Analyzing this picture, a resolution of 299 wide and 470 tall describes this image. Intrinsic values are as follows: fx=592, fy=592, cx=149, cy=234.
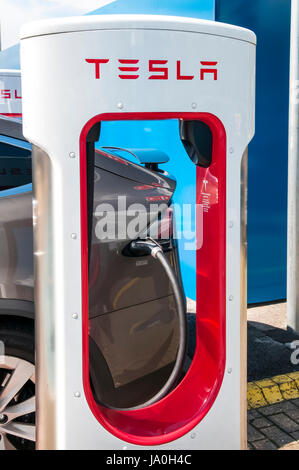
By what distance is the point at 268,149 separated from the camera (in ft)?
16.0

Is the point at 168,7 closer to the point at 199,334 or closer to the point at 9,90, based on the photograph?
the point at 9,90

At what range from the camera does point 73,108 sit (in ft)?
5.95

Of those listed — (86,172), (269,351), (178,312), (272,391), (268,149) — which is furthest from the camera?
(268,149)

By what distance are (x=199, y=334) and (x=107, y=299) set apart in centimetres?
40

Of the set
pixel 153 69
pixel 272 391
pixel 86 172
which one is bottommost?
pixel 272 391

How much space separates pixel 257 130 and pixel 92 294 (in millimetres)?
2934

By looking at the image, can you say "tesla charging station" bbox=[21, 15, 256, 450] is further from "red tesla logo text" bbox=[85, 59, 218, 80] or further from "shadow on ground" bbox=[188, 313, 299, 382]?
"shadow on ground" bbox=[188, 313, 299, 382]

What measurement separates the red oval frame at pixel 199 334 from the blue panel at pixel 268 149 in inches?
104

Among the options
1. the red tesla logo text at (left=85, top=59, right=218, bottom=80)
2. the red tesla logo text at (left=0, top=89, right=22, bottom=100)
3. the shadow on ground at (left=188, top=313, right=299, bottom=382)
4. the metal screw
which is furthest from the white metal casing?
the red tesla logo text at (left=85, top=59, right=218, bottom=80)

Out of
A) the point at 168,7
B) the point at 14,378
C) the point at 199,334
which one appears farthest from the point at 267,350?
the point at 168,7

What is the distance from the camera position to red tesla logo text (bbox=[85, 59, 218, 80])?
179 centimetres

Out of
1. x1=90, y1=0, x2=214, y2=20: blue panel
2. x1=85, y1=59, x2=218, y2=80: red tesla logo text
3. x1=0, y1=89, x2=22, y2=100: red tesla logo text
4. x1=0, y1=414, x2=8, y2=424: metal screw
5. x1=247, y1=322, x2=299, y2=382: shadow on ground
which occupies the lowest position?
x1=247, y1=322, x2=299, y2=382: shadow on ground

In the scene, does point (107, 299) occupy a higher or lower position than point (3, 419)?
higher
